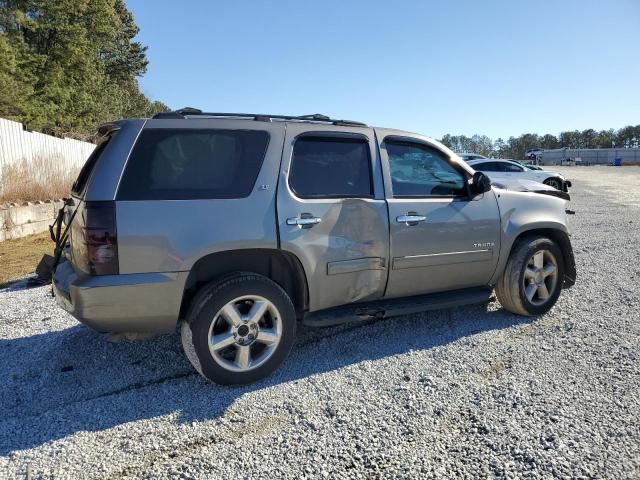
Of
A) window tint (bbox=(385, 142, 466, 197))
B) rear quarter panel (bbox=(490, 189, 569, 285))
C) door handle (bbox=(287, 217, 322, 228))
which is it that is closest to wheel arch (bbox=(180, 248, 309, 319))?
door handle (bbox=(287, 217, 322, 228))

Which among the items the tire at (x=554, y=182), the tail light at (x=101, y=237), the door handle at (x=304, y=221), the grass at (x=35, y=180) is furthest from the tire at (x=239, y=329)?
the tire at (x=554, y=182)

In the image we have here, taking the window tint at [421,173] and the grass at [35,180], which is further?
the grass at [35,180]

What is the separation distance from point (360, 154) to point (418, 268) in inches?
43.7

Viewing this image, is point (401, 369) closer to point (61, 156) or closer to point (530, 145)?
point (61, 156)

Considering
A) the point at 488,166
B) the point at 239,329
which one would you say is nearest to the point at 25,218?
the point at 239,329

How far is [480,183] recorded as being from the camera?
4.15m

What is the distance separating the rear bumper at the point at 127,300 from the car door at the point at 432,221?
1.80 m

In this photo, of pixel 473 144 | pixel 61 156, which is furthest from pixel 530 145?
pixel 61 156

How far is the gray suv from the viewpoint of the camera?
2.95m

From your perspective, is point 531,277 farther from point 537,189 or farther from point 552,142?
point 552,142

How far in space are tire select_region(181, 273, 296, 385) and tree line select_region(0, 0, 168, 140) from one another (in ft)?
60.8

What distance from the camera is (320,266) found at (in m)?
3.45

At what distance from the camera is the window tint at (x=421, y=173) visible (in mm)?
3937

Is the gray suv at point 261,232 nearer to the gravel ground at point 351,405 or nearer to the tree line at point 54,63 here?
the gravel ground at point 351,405
